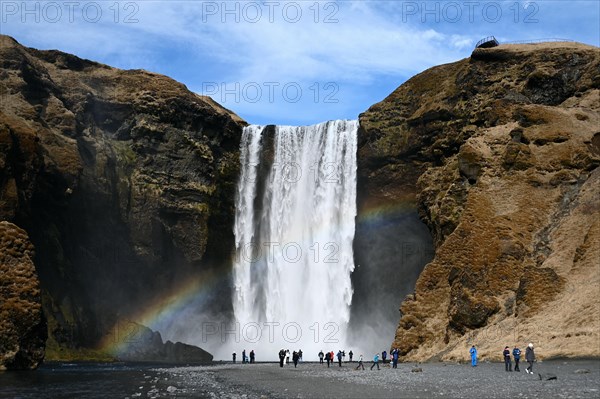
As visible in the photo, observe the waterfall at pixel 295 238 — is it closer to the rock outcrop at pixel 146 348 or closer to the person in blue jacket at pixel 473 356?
the rock outcrop at pixel 146 348

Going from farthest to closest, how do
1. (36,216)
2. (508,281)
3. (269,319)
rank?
(269,319) < (36,216) < (508,281)

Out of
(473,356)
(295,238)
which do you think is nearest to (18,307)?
(473,356)

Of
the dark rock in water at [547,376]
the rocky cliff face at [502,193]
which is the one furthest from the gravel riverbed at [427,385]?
the rocky cliff face at [502,193]

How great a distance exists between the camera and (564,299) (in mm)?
41844

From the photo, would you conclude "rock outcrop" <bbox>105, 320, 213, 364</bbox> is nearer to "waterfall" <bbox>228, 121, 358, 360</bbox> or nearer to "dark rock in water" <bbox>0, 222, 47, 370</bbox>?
"waterfall" <bbox>228, 121, 358, 360</bbox>

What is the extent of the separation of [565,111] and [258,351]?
4045 centimetres

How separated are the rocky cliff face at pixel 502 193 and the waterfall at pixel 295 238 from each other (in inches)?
197

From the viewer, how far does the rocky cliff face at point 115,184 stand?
6931 cm

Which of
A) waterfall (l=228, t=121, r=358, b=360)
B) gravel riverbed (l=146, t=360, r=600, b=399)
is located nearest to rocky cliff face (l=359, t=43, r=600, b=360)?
waterfall (l=228, t=121, r=358, b=360)

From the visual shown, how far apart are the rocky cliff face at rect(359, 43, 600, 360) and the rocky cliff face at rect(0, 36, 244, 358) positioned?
19.1m

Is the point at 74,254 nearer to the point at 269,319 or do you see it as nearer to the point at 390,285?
the point at 269,319

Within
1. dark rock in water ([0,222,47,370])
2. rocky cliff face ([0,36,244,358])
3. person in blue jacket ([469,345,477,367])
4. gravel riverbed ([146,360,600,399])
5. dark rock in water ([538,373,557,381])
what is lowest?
gravel riverbed ([146,360,600,399])

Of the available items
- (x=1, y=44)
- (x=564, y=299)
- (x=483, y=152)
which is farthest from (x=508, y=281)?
(x=1, y=44)

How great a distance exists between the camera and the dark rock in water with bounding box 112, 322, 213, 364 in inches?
2739
